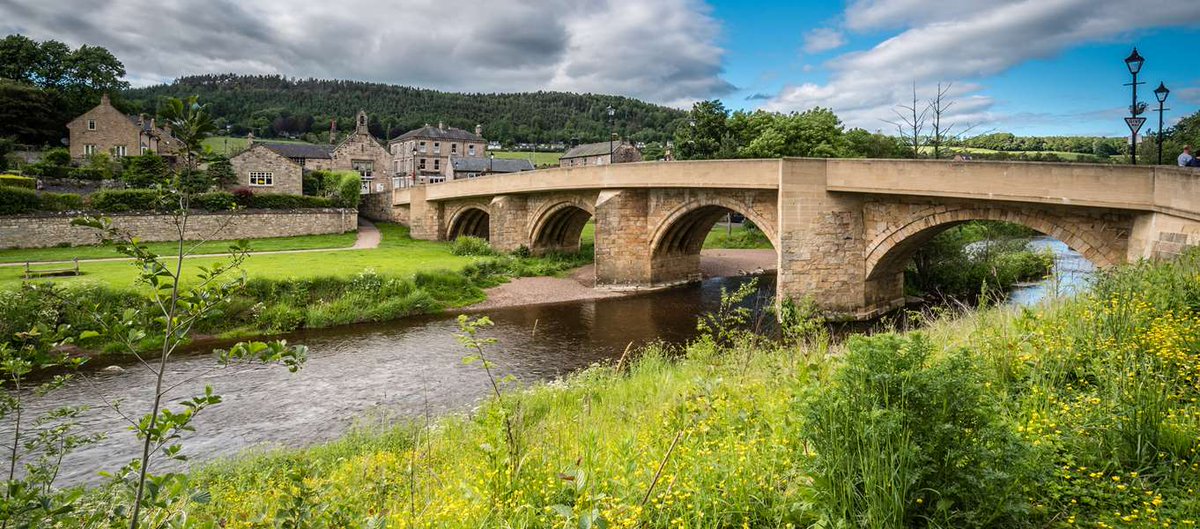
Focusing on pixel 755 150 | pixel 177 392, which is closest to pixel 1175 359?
pixel 177 392

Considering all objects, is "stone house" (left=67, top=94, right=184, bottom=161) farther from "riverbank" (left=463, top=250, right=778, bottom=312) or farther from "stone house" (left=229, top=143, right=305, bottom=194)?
"riverbank" (left=463, top=250, right=778, bottom=312)

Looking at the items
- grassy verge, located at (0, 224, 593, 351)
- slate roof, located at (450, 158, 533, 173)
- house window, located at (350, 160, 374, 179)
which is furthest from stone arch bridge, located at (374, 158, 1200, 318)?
house window, located at (350, 160, 374, 179)

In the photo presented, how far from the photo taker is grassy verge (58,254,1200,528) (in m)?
2.49

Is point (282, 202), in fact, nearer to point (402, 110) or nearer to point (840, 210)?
point (840, 210)

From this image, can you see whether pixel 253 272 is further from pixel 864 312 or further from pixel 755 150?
pixel 755 150

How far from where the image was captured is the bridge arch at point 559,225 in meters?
25.7

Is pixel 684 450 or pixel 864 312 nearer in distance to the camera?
pixel 684 450

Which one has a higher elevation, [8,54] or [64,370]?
[8,54]

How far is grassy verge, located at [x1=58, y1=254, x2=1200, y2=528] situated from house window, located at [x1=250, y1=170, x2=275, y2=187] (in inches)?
1408

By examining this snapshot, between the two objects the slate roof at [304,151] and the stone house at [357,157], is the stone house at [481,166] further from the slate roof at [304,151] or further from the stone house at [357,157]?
the slate roof at [304,151]

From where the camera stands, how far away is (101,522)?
2789mm

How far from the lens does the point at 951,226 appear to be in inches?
569

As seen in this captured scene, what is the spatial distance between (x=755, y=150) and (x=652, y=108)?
90428mm

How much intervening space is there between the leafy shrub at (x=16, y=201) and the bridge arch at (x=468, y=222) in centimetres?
1681
